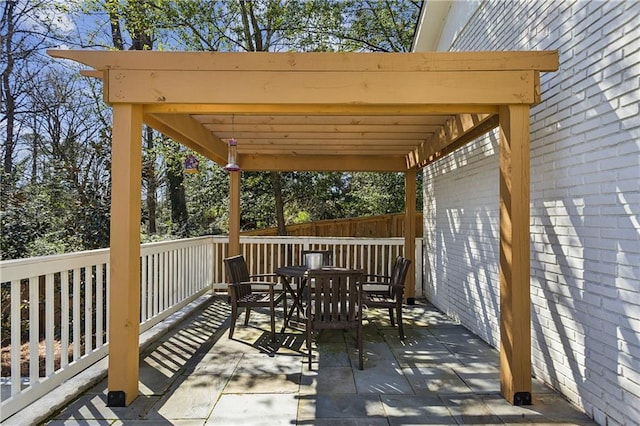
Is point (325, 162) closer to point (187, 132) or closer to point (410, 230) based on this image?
point (410, 230)

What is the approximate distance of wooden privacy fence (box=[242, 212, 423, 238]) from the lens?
9.49 metres

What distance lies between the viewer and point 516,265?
2857mm

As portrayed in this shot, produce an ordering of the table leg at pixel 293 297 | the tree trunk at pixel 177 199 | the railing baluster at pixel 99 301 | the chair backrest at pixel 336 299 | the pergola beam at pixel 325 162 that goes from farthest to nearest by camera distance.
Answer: the tree trunk at pixel 177 199, the pergola beam at pixel 325 162, the table leg at pixel 293 297, the chair backrest at pixel 336 299, the railing baluster at pixel 99 301

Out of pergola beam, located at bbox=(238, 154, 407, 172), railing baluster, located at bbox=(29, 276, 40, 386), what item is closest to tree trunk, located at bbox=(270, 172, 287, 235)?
pergola beam, located at bbox=(238, 154, 407, 172)

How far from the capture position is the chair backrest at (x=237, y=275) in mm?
4484

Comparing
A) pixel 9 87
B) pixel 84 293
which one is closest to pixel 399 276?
pixel 84 293

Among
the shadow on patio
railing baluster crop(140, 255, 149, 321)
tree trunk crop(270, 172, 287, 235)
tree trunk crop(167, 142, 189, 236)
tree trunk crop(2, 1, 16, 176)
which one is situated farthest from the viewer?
tree trunk crop(167, 142, 189, 236)

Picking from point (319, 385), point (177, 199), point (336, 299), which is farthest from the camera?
point (177, 199)

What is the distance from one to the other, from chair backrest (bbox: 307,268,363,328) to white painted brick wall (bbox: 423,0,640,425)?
59.6 inches

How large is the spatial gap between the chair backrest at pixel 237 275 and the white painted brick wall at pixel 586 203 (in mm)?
2776

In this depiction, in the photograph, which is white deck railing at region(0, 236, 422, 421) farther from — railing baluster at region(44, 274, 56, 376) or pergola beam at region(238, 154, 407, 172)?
pergola beam at region(238, 154, 407, 172)

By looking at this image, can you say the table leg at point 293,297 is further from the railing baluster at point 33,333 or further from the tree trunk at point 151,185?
the tree trunk at point 151,185

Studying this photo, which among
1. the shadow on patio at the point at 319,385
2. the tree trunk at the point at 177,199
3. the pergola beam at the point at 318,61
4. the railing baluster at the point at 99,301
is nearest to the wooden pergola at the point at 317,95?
the pergola beam at the point at 318,61

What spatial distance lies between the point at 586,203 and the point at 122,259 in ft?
10.7
